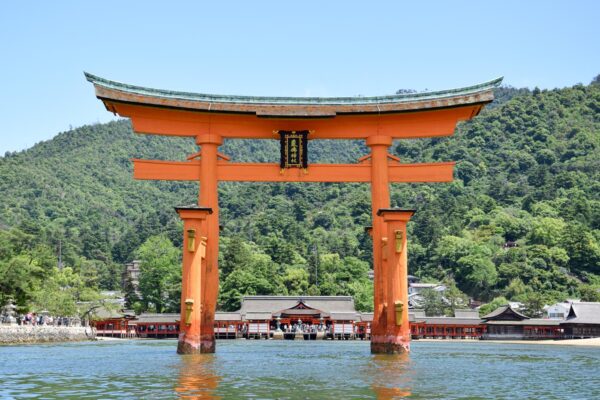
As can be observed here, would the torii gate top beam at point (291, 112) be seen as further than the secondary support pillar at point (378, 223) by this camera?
No

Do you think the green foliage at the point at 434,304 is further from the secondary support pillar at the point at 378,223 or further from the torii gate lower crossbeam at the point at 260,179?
the secondary support pillar at the point at 378,223

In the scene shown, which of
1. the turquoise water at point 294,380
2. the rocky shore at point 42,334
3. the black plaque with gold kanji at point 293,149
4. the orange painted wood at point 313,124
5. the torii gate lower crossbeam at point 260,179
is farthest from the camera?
the rocky shore at point 42,334

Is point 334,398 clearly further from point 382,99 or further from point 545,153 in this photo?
point 545,153

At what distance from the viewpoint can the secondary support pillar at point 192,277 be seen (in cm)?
2220

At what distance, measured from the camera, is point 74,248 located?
102625 millimetres

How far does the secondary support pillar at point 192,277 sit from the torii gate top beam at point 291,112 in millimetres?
3214

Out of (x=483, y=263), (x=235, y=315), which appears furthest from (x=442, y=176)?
(x=483, y=263)

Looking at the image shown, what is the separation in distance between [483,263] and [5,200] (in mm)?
71965

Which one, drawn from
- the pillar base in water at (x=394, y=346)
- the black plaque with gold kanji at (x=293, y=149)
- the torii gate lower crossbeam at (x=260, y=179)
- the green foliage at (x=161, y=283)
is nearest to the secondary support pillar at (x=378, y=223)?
the torii gate lower crossbeam at (x=260, y=179)

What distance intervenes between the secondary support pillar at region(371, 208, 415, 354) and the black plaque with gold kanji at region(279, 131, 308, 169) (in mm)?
3159

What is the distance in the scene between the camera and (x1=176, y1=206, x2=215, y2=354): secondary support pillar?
22.2 metres

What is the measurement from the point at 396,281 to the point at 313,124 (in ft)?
19.1

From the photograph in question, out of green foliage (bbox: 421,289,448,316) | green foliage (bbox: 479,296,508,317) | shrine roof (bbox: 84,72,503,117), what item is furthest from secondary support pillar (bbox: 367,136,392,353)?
green foliage (bbox: 421,289,448,316)

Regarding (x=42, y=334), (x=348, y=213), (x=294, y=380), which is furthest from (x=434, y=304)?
(x=294, y=380)
